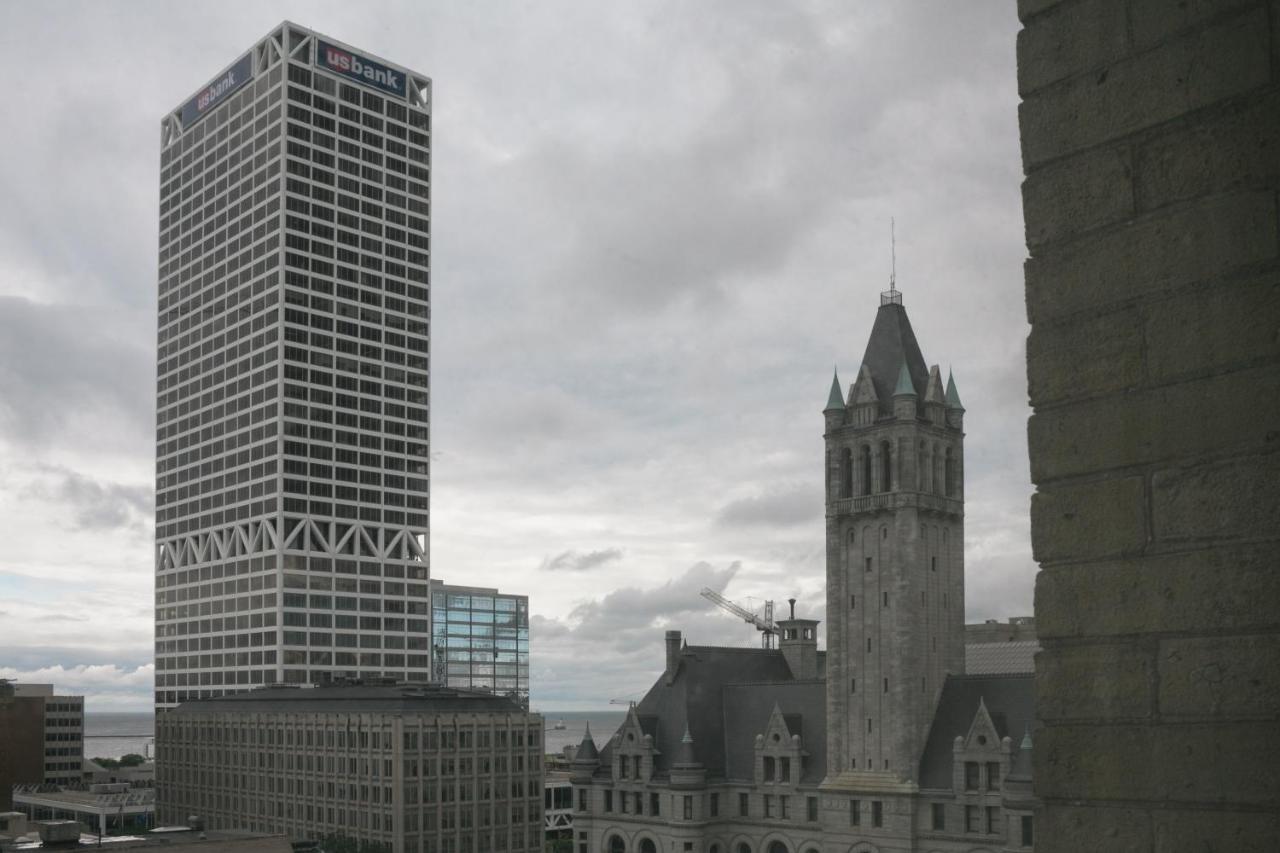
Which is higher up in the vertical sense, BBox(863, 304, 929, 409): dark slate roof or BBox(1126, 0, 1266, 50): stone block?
BBox(863, 304, 929, 409): dark slate roof

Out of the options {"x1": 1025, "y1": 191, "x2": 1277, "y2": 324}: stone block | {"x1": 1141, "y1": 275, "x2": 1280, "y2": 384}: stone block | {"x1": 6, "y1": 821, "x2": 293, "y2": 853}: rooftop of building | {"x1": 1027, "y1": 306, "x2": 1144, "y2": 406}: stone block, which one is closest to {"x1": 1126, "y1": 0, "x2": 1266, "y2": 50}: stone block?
{"x1": 1141, "y1": 275, "x2": 1280, "y2": 384}: stone block

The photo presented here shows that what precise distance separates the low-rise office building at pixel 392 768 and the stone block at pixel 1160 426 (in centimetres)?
11241

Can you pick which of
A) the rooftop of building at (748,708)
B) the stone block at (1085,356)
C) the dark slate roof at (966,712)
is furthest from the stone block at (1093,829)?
the rooftop of building at (748,708)

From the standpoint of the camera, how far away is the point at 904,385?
10656cm

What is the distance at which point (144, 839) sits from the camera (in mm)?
72312

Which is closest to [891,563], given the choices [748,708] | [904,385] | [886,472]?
[886,472]

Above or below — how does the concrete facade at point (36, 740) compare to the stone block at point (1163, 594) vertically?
below

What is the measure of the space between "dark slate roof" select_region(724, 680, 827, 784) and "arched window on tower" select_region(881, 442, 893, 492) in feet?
59.9

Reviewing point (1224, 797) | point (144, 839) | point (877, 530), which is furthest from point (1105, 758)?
point (877, 530)

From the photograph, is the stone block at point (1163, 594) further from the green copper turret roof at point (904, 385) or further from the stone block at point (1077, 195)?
the green copper turret roof at point (904, 385)

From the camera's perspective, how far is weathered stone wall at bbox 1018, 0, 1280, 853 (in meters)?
6.66

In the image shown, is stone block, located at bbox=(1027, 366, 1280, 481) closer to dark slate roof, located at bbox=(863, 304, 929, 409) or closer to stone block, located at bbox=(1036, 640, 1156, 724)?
stone block, located at bbox=(1036, 640, 1156, 724)

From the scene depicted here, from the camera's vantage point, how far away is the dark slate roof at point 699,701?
115 metres

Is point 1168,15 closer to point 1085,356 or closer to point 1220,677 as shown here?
point 1085,356
